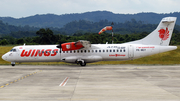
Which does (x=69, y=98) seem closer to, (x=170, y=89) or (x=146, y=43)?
(x=170, y=89)

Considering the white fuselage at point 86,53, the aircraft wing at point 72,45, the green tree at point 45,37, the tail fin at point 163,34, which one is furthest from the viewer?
the green tree at point 45,37

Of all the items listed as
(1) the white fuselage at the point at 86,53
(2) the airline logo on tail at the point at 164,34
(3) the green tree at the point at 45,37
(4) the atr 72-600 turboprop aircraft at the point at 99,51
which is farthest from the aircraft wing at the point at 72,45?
(3) the green tree at the point at 45,37

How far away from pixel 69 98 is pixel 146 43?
23.0 meters

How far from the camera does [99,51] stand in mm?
33094

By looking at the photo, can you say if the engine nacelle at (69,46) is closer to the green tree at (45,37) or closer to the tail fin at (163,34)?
the tail fin at (163,34)

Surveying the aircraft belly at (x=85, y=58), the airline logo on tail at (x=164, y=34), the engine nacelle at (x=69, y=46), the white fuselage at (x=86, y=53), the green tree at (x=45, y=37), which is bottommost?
the aircraft belly at (x=85, y=58)

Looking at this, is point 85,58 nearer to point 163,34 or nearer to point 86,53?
point 86,53

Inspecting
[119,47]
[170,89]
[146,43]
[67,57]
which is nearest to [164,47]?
[146,43]

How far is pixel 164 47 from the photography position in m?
32.2

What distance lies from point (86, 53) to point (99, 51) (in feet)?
6.14

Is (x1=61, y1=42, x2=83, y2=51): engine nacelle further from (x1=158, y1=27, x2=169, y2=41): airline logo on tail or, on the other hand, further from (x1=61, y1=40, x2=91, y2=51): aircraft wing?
(x1=158, y1=27, x2=169, y2=41): airline logo on tail

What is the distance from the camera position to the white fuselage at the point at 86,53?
32.7 m

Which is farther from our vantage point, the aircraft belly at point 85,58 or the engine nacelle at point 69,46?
the aircraft belly at point 85,58

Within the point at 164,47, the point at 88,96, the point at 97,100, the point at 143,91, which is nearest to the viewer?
the point at 97,100
